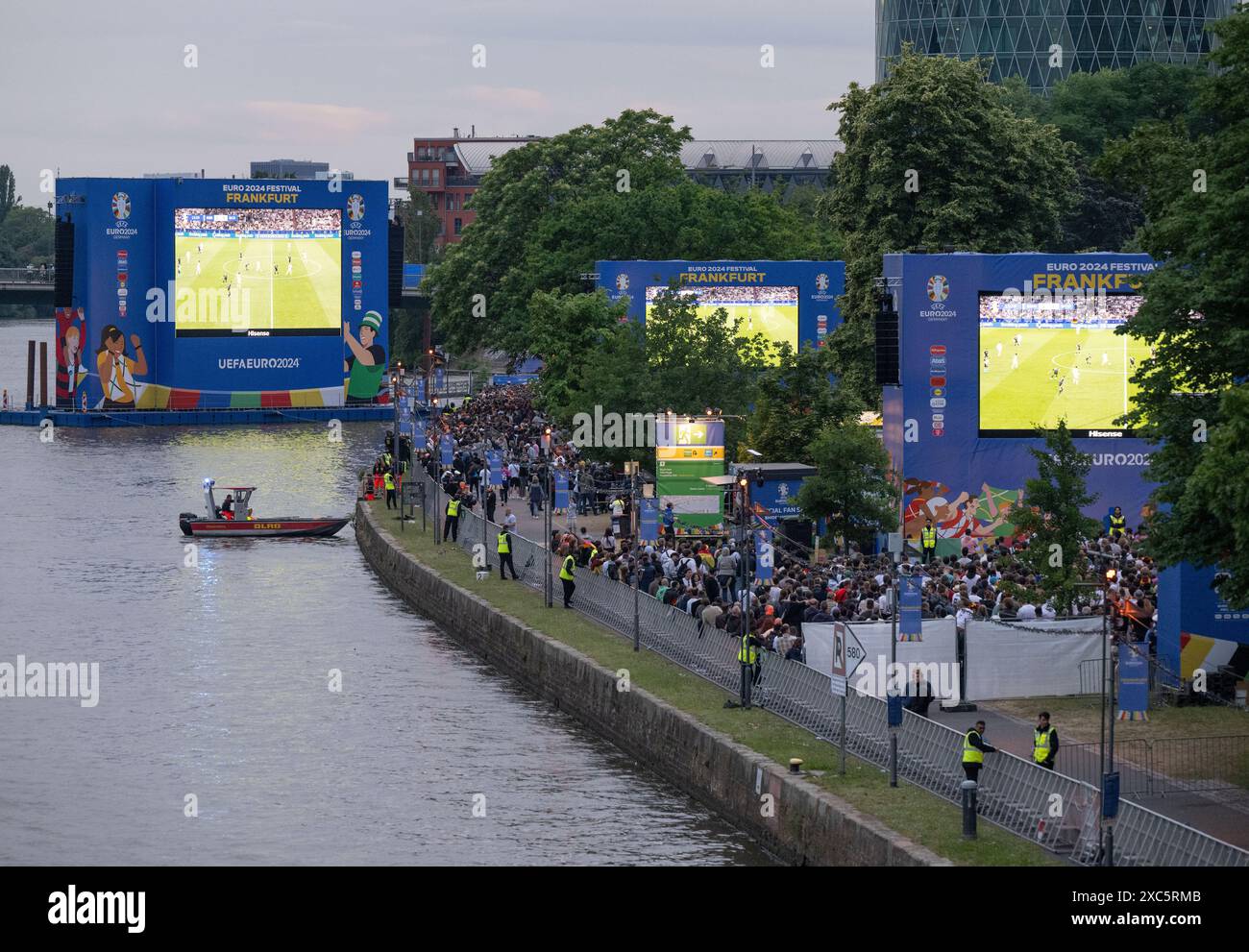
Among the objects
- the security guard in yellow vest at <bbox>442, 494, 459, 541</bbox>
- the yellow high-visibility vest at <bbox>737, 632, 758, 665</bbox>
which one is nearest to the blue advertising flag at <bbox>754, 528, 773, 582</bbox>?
the yellow high-visibility vest at <bbox>737, 632, 758, 665</bbox>

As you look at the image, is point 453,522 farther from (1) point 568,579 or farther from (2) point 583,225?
(2) point 583,225

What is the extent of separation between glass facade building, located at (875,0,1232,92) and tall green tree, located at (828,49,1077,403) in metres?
80.2

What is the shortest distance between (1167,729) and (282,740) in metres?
15.8

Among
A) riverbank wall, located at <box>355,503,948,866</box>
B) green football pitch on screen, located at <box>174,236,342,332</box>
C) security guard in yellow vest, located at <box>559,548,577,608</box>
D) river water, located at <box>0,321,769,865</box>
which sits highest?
green football pitch on screen, located at <box>174,236,342,332</box>

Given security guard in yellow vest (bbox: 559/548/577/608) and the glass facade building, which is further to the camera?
the glass facade building

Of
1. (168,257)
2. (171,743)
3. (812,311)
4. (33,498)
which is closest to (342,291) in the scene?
(168,257)

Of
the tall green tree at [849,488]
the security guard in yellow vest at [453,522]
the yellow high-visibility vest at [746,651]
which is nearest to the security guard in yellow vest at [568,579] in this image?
the tall green tree at [849,488]

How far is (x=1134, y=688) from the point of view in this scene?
107 ft

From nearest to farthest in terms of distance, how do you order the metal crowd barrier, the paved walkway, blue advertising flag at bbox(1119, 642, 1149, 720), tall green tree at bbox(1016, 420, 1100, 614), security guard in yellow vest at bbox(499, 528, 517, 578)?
the metal crowd barrier → the paved walkway → blue advertising flag at bbox(1119, 642, 1149, 720) → tall green tree at bbox(1016, 420, 1100, 614) → security guard in yellow vest at bbox(499, 528, 517, 578)

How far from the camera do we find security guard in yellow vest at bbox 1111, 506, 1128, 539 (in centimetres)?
4753

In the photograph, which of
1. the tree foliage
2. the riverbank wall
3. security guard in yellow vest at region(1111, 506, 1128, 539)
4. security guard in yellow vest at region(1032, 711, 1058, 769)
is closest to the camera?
the riverbank wall

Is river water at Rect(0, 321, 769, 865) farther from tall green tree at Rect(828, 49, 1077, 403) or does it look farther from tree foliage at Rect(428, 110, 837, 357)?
tree foliage at Rect(428, 110, 837, 357)

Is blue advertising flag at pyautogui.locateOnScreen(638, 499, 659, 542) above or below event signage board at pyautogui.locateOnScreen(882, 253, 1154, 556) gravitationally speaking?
below

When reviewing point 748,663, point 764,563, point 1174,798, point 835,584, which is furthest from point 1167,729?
point 764,563
